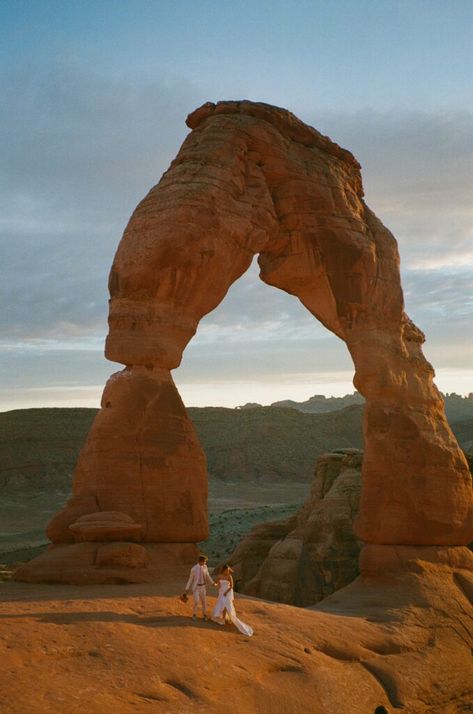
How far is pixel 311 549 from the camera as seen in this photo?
689 inches

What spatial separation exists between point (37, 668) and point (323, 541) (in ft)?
35.6

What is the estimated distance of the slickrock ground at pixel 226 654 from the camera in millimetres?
7457

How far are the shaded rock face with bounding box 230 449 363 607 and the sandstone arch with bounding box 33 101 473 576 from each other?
8.68ft

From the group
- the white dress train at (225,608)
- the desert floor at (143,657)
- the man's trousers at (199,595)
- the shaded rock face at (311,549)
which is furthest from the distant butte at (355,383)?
the shaded rock face at (311,549)

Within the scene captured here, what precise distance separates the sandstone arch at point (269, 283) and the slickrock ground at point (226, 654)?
1527 mm

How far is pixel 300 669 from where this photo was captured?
9352 millimetres

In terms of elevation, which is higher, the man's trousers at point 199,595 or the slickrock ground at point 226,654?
the man's trousers at point 199,595

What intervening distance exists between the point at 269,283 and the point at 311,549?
5756 millimetres

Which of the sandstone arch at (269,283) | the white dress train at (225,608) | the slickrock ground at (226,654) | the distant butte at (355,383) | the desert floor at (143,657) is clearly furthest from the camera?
the sandstone arch at (269,283)

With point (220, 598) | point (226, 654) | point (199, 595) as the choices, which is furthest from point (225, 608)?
point (226, 654)

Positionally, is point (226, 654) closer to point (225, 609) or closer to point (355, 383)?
point (225, 609)

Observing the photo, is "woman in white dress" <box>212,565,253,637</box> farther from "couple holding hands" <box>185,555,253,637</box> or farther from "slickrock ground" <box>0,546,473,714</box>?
"slickrock ground" <box>0,546,473,714</box>

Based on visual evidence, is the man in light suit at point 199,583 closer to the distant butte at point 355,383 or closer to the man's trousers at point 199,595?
the man's trousers at point 199,595

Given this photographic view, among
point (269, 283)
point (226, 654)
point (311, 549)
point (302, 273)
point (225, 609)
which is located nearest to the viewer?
point (226, 654)
